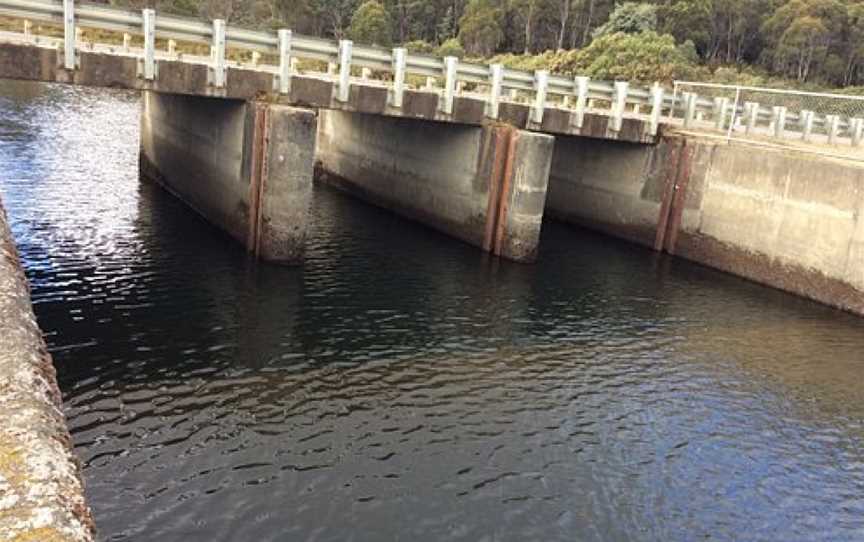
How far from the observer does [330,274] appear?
2169cm

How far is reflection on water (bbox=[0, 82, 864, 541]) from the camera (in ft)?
34.2

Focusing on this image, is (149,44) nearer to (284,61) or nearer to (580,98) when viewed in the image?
(284,61)

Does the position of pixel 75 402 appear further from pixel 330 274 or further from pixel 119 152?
pixel 119 152

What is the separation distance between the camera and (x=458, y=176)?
88.3ft

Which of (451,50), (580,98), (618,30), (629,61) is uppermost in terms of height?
(618,30)

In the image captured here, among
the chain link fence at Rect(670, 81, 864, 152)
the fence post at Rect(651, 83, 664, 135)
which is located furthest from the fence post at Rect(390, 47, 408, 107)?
the chain link fence at Rect(670, 81, 864, 152)

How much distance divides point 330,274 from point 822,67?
283 feet

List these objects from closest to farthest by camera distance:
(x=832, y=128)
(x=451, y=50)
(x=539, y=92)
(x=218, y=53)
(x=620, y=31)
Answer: (x=218, y=53) → (x=539, y=92) → (x=832, y=128) → (x=620, y=31) → (x=451, y=50)

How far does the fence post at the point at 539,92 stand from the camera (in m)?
25.6

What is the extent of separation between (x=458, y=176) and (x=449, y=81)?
13.3ft

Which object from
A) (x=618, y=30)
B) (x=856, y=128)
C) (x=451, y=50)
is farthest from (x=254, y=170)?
(x=451, y=50)

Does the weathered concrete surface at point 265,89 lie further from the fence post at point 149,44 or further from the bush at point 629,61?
the bush at point 629,61

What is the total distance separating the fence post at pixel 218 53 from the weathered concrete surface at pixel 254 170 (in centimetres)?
115

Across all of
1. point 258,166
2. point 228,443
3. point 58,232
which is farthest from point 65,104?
point 228,443
